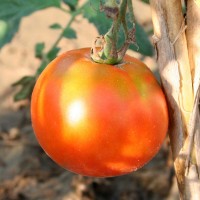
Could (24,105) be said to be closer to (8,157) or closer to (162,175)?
(8,157)

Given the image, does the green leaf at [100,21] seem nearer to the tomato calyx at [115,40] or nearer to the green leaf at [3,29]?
the green leaf at [3,29]

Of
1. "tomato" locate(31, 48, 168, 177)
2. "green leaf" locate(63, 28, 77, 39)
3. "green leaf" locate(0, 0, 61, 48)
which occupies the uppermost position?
"tomato" locate(31, 48, 168, 177)

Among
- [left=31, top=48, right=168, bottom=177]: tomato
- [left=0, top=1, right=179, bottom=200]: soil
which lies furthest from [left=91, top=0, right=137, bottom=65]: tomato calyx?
[left=0, top=1, right=179, bottom=200]: soil

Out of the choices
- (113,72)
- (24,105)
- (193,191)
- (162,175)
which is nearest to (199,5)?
(113,72)

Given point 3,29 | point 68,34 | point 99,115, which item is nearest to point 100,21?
point 3,29

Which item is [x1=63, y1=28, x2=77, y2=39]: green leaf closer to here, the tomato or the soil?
the soil

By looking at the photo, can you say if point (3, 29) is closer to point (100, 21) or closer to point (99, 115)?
point (100, 21)
